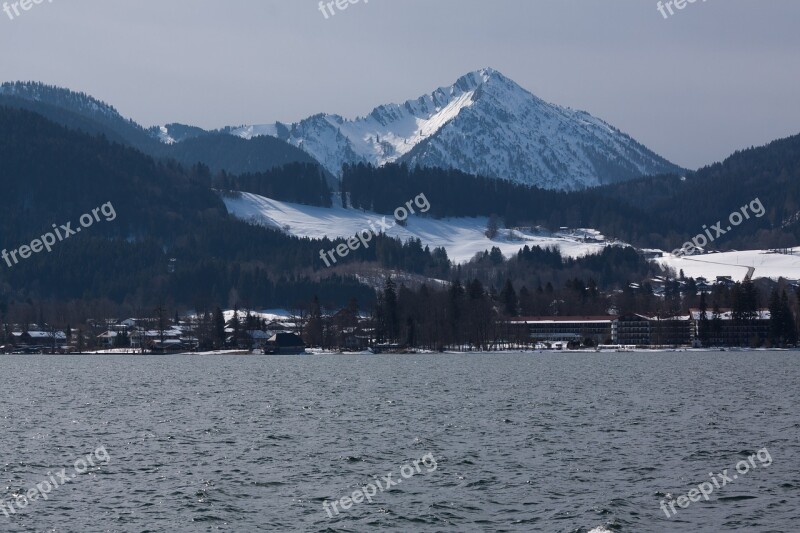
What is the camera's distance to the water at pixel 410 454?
42969 mm

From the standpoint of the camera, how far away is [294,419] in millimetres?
73625

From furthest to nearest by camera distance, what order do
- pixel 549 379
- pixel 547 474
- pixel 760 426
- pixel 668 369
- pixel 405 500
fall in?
1. pixel 668 369
2. pixel 549 379
3. pixel 760 426
4. pixel 547 474
5. pixel 405 500

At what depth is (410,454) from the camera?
57.0 m

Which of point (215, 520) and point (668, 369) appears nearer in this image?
point (215, 520)

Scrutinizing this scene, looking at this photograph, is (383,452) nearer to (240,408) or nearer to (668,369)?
(240,408)

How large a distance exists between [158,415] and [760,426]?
122 feet

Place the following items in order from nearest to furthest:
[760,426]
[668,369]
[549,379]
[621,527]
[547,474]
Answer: [621,527] → [547,474] → [760,426] → [549,379] → [668,369]

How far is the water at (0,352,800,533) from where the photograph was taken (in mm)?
42969

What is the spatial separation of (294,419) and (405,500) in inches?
1123

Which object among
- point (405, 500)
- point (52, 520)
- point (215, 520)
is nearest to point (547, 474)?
point (405, 500)

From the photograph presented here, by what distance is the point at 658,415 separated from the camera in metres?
73.2

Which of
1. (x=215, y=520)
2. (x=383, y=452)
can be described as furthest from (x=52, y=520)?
(x=383, y=452)

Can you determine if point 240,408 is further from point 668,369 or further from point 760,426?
point 668,369

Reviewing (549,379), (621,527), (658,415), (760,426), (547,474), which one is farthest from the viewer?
(549,379)
